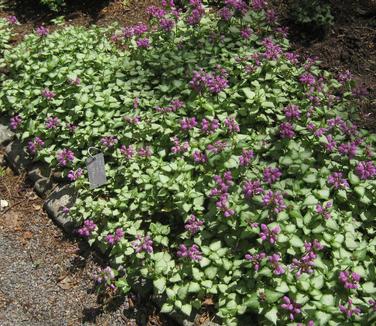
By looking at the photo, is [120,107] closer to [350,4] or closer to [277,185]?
[277,185]

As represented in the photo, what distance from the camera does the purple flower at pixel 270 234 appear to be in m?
3.42

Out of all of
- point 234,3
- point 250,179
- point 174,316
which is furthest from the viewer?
point 234,3

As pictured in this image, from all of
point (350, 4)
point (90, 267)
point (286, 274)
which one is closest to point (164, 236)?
point (90, 267)

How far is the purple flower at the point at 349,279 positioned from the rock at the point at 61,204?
8.38ft

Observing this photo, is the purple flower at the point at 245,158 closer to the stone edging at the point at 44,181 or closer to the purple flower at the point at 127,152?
the purple flower at the point at 127,152

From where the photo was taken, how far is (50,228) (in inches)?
183

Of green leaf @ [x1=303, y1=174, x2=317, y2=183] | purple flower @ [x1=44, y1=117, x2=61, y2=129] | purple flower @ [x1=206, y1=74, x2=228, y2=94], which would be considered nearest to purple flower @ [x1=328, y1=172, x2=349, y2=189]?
green leaf @ [x1=303, y1=174, x2=317, y2=183]

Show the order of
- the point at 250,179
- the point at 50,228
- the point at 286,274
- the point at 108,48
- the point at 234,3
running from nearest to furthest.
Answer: the point at 286,274 < the point at 250,179 < the point at 50,228 < the point at 234,3 < the point at 108,48

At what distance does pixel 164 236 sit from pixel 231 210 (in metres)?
0.70

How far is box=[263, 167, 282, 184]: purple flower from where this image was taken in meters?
3.75

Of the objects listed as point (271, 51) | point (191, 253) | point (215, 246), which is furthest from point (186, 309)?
point (271, 51)

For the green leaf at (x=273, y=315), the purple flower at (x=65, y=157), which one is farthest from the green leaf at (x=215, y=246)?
the purple flower at (x=65, y=157)

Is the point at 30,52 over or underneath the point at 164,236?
over

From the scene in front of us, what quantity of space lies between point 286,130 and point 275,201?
0.77 metres
